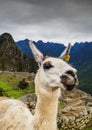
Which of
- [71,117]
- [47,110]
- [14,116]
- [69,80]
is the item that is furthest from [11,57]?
[69,80]

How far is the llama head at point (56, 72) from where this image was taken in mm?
8555

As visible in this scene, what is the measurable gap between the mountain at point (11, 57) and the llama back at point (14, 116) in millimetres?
131626

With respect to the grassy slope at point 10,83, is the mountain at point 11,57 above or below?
above

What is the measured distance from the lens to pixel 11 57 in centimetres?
15275

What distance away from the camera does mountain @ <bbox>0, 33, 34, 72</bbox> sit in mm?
146962

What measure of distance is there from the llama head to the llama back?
1.28 m

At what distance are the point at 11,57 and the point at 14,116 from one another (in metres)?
143

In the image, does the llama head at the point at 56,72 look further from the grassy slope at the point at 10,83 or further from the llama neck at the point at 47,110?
the grassy slope at the point at 10,83

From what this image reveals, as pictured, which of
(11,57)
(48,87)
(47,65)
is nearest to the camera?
(48,87)

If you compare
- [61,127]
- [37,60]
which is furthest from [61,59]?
[61,127]

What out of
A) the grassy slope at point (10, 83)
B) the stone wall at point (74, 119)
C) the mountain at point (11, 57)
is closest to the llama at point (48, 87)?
the stone wall at point (74, 119)

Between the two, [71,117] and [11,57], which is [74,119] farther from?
[11,57]

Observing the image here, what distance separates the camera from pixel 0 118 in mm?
10695

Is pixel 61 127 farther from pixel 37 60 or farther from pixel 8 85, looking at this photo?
pixel 8 85
